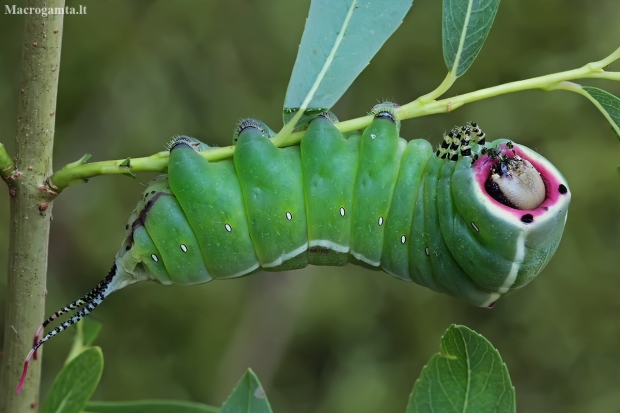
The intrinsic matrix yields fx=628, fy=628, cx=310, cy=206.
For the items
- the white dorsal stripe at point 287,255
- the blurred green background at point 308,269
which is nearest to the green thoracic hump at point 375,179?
the white dorsal stripe at point 287,255

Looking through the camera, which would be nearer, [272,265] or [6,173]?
[6,173]

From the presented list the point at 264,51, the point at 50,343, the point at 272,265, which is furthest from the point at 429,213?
the point at 50,343

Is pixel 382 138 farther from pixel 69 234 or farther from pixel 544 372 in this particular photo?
pixel 544 372

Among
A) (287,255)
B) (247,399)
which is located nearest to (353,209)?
(287,255)

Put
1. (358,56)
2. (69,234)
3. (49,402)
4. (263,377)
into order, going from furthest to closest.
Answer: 1. (263,377)
2. (69,234)
3. (49,402)
4. (358,56)

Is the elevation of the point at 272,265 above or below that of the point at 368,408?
above

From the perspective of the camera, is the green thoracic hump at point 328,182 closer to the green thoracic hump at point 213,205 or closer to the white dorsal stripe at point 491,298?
the green thoracic hump at point 213,205

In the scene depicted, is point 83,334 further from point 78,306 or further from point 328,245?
point 328,245
